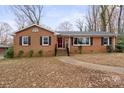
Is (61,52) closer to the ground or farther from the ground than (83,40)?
closer to the ground

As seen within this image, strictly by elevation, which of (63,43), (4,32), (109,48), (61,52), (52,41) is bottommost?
(61,52)

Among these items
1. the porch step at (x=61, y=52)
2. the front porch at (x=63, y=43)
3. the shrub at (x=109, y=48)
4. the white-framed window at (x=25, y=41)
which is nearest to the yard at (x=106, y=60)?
the porch step at (x=61, y=52)

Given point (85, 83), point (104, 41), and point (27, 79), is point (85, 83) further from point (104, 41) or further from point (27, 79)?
point (104, 41)

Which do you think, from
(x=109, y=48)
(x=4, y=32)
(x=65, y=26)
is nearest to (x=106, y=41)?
(x=109, y=48)

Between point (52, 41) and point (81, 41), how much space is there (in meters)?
4.20

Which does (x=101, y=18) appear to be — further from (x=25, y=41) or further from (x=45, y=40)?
(x=25, y=41)

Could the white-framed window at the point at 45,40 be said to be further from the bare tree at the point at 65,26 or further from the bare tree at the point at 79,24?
the bare tree at the point at 65,26

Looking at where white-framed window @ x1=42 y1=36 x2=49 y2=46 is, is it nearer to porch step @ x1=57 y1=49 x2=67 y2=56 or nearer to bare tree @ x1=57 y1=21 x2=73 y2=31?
porch step @ x1=57 y1=49 x2=67 y2=56

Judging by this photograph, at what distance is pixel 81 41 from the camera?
26.4 metres

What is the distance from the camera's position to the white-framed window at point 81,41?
26.3m

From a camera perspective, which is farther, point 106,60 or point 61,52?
point 61,52

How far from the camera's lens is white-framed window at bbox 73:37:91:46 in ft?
86.2

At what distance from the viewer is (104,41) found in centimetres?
2702

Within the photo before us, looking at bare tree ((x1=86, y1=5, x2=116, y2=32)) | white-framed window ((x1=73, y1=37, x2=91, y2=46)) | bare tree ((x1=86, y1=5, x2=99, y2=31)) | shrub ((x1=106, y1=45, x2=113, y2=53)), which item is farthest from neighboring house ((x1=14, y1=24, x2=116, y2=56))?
bare tree ((x1=86, y1=5, x2=99, y2=31))
